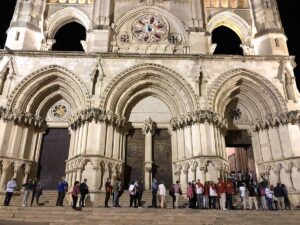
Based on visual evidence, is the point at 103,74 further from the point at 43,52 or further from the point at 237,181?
the point at 237,181

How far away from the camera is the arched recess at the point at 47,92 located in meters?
12.8

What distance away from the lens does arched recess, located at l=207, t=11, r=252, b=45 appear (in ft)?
56.7

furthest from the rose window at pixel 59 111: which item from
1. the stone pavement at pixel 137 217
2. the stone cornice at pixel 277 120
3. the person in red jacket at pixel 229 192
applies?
the stone cornice at pixel 277 120

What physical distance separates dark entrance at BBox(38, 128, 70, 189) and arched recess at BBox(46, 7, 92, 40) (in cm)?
690

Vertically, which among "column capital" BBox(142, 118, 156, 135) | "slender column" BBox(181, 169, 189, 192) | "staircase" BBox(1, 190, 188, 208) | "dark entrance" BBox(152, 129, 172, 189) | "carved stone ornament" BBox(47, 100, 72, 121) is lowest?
"staircase" BBox(1, 190, 188, 208)

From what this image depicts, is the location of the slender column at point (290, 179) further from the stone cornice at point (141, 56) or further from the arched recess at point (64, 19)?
the arched recess at point (64, 19)

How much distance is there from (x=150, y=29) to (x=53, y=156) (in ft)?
30.8

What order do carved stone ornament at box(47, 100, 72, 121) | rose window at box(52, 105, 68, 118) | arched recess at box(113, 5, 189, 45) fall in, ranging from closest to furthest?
carved stone ornament at box(47, 100, 72, 121) < rose window at box(52, 105, 68, 118) < arched recess at box(113, 5, 189, 45)

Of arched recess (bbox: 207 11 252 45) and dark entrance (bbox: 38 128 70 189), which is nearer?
dark entrance (bbox: 38 128 70 189)

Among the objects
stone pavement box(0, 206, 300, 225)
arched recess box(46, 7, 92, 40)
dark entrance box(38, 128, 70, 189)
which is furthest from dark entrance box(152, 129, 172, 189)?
arched recess box(46, 7, 92, 40)

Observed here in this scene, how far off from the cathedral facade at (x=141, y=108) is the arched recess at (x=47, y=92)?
50mm

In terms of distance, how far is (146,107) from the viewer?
14461 mm

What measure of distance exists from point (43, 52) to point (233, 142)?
10.9 m

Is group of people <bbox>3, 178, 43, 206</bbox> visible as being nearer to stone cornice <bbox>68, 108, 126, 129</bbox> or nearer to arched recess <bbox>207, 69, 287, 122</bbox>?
stone cornice <bbox>68, 108, 126, 129</bbox>
